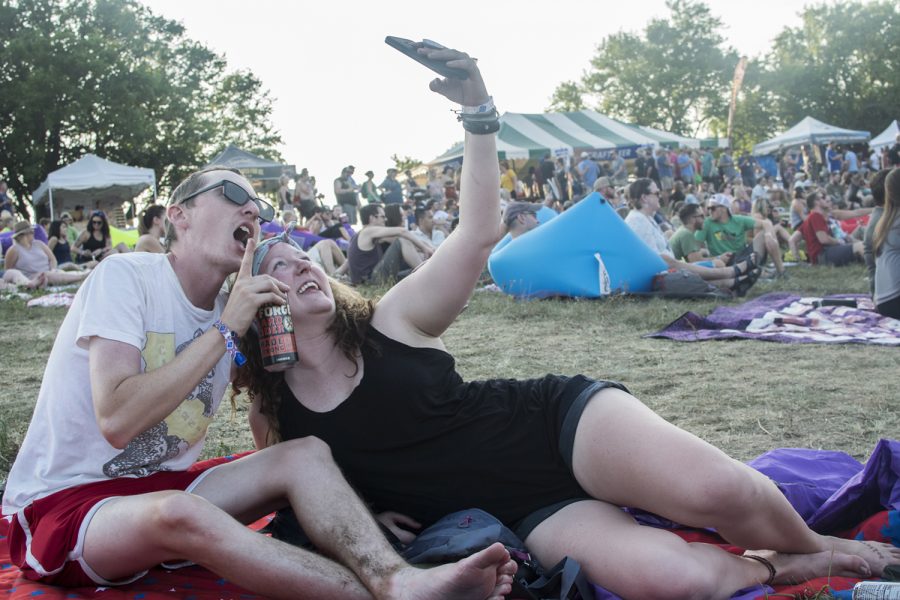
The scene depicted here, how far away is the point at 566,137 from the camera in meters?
27.8

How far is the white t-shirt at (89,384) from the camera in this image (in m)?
2.45

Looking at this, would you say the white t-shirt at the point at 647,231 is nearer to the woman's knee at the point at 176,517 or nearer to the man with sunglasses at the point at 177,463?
the man with sunglasses at the point at 177,463

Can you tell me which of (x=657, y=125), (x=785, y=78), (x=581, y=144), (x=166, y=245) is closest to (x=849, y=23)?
(x=785, y=78)

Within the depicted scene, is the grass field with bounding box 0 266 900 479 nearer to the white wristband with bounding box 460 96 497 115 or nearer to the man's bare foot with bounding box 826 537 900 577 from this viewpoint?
the man's bare foot with bounding box 826 537 900 577

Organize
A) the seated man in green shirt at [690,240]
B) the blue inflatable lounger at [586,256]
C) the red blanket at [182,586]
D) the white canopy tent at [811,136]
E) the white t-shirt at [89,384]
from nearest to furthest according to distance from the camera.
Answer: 1. the red blanket at [182,586]
2. the white t-shirt at [89,384]
3. the blue inflatable lounger at [586,256]
4. the seated man in green shirt at [690,240]
5. the white canopy tent at [811,136]

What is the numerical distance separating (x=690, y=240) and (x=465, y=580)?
350 inches

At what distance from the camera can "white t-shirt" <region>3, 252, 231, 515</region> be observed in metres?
2.45

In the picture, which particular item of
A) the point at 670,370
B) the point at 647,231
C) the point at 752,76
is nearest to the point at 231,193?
the point at 670,370

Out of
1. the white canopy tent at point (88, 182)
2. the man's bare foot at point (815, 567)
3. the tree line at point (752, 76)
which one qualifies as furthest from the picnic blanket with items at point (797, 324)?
the tree line at point (752, 76)

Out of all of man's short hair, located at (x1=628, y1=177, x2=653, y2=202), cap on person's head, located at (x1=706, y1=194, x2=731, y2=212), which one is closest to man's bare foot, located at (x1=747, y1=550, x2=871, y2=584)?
man's short hair, located at (x1=628, y1=177, x2=653, y2=202)

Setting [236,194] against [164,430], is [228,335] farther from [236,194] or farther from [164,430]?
[236,194]

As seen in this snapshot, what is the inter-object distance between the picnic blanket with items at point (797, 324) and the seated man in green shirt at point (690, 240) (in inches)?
87.4

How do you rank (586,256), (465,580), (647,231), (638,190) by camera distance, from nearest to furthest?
1. (465,580)
2. (586,256)
3. (647,231)
4. (638,190)

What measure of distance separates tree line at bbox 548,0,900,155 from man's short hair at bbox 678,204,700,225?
1762 inches
